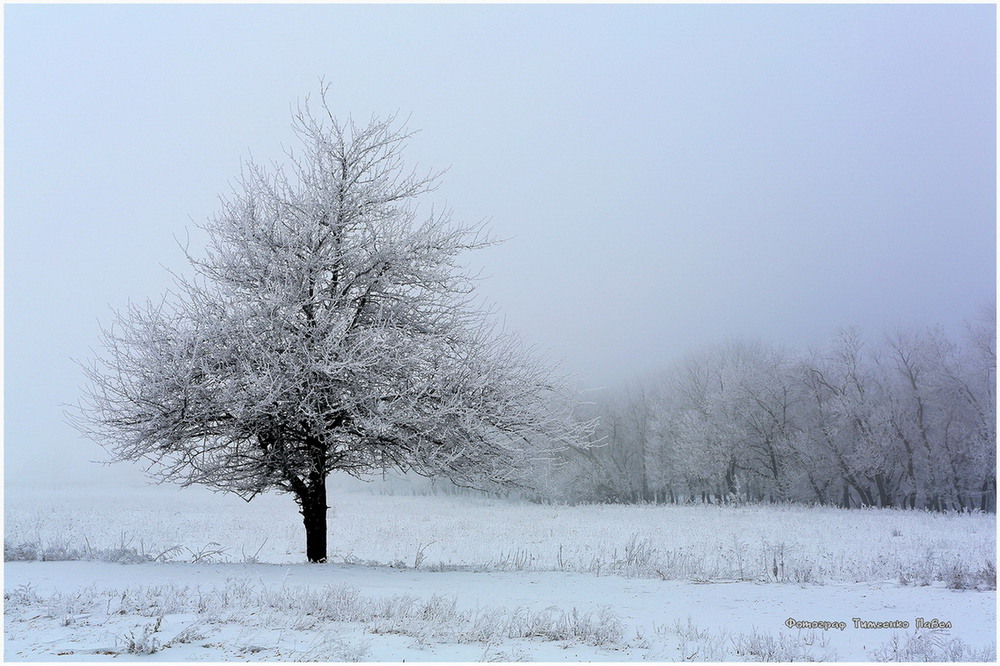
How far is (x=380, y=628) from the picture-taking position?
21.3 feet

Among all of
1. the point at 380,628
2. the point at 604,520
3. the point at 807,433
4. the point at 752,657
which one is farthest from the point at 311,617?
the point at 807,433

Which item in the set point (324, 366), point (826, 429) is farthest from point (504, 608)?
point (826, 429)

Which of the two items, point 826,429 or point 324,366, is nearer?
point 324,366

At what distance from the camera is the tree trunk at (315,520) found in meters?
12.3

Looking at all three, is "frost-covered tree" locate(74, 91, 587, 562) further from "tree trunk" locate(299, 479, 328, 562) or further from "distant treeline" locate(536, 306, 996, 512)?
"distant treeline" locate(536, 306, 996, 512)

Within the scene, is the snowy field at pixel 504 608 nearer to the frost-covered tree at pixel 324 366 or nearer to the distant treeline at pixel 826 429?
the frost-covered tree at pixel 324 366

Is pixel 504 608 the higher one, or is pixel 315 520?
pixel 504 608

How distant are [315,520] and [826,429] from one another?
35393 millimetres

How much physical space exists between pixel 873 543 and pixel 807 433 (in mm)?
25736

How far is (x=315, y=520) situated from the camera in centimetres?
1248

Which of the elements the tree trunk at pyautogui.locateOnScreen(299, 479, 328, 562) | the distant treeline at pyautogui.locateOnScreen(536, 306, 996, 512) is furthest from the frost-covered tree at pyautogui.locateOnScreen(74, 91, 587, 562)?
the distant treeline at pyautogui.locateOnScreen(536, 306, 996, 512)

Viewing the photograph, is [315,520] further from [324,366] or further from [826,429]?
[826,429]

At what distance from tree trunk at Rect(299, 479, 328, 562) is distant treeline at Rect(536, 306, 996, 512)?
66.8 ft

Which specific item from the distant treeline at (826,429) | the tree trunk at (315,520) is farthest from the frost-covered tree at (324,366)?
the distant treeline at (826,429)
